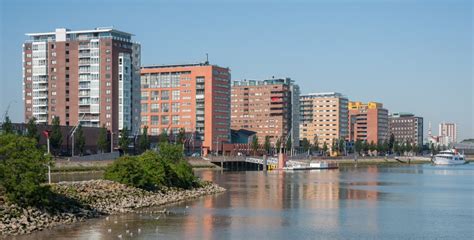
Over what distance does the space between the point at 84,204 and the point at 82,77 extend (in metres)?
120

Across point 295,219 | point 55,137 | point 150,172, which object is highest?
point 55,137

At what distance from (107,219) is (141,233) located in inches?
297

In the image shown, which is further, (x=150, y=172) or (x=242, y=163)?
(x=242, y=163)

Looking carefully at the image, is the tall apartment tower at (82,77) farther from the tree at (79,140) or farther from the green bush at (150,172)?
the green bush at (150,172)

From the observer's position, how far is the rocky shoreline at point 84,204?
169 feet

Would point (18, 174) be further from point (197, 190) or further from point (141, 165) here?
point (197, 190)

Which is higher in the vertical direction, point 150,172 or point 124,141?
point 124,141

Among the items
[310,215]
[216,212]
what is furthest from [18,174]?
[310,215]

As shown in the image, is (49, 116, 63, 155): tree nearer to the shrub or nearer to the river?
the river

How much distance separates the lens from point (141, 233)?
51.6 metres

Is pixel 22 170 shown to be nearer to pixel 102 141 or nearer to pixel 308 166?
pixel 102 141

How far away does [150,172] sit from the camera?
8138cm

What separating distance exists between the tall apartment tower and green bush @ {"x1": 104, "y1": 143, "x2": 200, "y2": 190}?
8315 centimetres

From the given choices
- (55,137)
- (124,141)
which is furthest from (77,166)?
(124,141)
